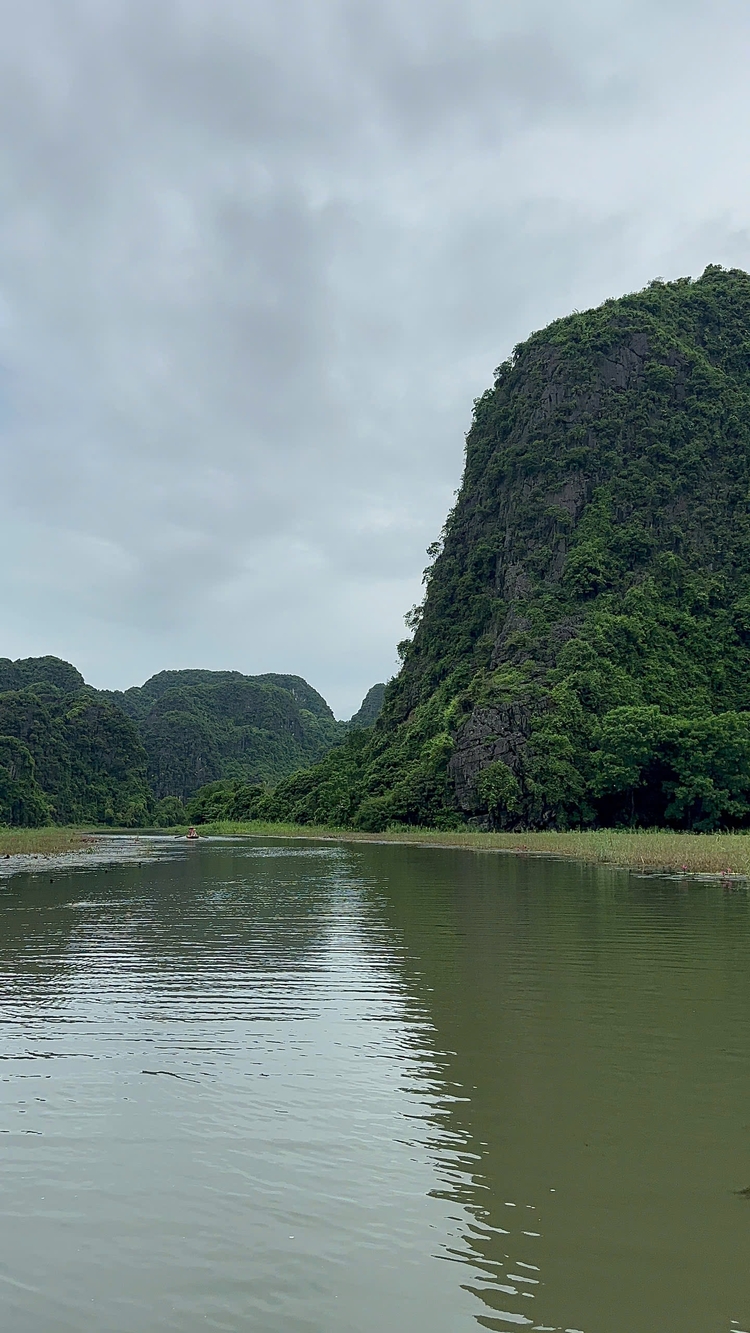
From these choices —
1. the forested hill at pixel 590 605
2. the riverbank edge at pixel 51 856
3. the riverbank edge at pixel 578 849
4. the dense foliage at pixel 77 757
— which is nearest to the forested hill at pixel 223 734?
the dense foliage at pixel 77 757

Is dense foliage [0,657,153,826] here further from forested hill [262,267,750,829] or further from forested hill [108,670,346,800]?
forested hill [262,267,750,829]

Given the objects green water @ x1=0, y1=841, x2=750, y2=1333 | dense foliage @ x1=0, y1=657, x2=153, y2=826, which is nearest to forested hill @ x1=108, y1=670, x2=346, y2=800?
dense foliage @ x1=0, y1=657, x2=153, y2=826

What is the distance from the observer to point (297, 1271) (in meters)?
4.78

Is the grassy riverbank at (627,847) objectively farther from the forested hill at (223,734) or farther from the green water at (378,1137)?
the forested hill at (223,734)

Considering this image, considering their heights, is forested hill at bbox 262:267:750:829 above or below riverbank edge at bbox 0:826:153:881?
above

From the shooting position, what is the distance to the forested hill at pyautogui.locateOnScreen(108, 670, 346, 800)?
155625mm

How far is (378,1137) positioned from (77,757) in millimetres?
116822

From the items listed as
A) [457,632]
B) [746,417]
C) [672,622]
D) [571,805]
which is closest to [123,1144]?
[571,805]

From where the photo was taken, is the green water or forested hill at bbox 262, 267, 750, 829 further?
forested hill at bbox 262, 267, 750, 829

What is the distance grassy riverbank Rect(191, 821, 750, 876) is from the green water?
43.6 ft

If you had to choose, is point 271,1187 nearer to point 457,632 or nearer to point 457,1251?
point 457,1251

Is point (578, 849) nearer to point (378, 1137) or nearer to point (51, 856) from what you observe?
point (51, 856)

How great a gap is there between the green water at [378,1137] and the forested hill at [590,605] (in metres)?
44.3

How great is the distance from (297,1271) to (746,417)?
85279 millimetres
